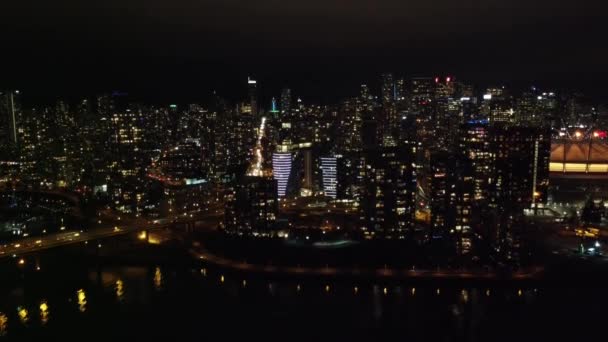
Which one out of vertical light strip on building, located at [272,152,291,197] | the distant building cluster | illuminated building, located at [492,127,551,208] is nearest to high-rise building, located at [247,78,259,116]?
the distant building cluster

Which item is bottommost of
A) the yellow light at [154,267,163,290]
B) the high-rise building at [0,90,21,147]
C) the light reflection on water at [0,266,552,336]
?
the light reflection on water at [0,266,552,336]

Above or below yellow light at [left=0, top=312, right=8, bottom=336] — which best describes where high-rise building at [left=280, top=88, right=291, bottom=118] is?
above

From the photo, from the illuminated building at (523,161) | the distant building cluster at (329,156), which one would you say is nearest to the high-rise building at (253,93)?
the distant building cluster at (329,156)

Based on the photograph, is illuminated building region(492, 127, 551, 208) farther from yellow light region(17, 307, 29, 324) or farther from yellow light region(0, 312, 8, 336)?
yellow light region(0, 312, 8, 336)

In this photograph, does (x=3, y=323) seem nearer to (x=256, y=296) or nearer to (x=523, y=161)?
(x=256, y=296)

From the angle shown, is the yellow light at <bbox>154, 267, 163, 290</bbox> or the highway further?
the highway

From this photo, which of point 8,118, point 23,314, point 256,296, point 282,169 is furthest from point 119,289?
point 8,118

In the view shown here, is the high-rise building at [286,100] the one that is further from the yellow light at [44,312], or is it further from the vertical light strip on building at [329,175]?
the yellow light at [44,312]
